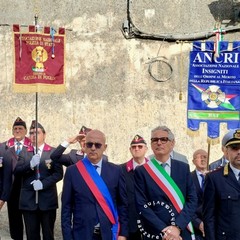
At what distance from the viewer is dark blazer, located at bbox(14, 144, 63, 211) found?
600 centimetres

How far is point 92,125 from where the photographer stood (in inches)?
407

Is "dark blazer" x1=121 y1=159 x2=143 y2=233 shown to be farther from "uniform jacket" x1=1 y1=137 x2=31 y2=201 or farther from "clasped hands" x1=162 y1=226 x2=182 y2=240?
"uniform jacket" x1=1 y1=137 x2=31 y2=201

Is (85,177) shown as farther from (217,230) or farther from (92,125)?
(92,125)

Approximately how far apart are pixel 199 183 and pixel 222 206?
1.58m

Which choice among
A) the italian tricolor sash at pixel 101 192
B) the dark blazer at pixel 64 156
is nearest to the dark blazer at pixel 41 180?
the dark blazer at pixel 64 156

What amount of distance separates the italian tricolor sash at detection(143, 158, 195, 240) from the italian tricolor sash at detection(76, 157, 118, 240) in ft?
1.37

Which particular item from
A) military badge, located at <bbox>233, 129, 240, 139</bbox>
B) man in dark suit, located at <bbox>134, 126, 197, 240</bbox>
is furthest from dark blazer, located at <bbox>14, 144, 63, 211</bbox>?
military badge, located at <bbox>233, 129, 240, 139</bbox>

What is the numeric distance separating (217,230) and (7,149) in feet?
11.5

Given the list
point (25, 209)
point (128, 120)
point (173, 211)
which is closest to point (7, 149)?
point (25, 209)

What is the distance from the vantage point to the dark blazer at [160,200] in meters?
4.15

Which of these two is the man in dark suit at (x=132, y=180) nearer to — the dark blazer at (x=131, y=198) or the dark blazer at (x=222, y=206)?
the dark blazer at (x=131, y=198)

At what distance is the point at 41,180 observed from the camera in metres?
6.02

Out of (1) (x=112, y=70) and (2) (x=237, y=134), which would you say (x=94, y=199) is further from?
(1) (x=112, y=70)

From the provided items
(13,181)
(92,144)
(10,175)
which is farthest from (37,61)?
(92,144)
